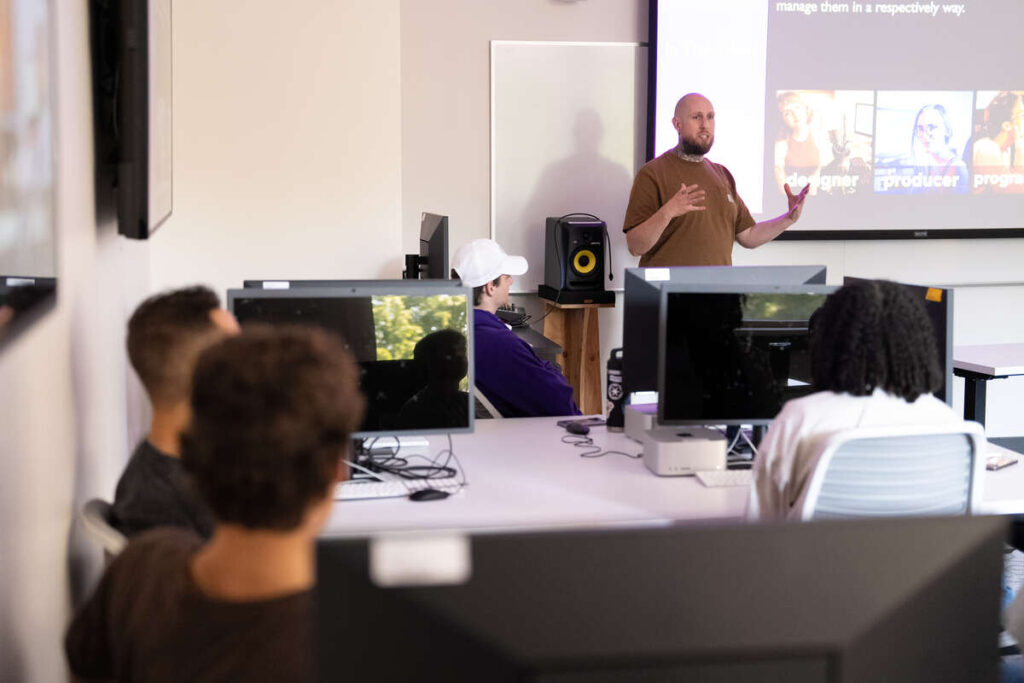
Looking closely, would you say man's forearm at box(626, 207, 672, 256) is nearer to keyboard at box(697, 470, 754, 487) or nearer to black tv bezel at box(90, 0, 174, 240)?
keyboard at box(697, 470, 754, 487)

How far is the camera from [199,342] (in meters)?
1.93

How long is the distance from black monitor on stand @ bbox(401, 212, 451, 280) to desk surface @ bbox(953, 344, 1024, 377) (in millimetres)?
2043

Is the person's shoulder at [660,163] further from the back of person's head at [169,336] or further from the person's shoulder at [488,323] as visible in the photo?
the back of person's head at [169,336]

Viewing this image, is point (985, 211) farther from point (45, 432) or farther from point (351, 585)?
point (351, 585)

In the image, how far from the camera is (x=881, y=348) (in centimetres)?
215

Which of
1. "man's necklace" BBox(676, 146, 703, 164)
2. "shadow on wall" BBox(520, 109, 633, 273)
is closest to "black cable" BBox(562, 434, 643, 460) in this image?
"man's necklace" BBox(676, 146, 703, 164)

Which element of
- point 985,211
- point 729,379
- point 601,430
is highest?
point 985,211

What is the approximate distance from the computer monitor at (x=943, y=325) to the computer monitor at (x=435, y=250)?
157 centimetres

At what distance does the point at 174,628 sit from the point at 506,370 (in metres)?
2.41

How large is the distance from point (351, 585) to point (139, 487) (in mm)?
1183

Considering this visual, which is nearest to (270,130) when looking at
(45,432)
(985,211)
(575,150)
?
(575,150)

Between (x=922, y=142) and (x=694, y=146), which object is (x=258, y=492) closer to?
(x=694, y=146)

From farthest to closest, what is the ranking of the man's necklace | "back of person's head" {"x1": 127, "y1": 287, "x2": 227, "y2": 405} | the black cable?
the man's necklace < the black cable < "back of person's head" {"x1": 127, "y1": 287, "x2": 227, "y2": 405}

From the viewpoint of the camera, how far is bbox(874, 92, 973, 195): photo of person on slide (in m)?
5.86
